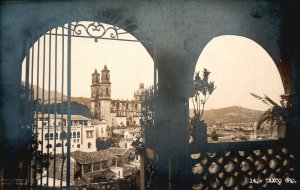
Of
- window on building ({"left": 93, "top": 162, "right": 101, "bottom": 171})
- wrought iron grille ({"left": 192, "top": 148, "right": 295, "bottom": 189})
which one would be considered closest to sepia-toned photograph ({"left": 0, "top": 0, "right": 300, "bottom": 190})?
wrought iron grille ({"left": 192, "top": 148, "right": 295, "bottom": 189})

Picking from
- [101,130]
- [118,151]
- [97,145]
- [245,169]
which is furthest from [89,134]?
[245,169]

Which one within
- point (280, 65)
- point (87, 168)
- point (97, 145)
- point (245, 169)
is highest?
point (280, 65)

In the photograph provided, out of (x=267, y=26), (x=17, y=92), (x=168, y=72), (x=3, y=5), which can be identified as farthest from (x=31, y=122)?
(x=267, y=26)

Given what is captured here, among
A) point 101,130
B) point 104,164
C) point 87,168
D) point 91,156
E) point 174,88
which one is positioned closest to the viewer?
point 174,88

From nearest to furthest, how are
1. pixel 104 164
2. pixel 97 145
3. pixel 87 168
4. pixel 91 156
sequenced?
pixel 87 168
pixel 91 156
pixel 97 145
pixel 104 164

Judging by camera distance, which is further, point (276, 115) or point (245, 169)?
point (276, 115)

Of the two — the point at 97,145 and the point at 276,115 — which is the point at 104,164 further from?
the point at 276,115

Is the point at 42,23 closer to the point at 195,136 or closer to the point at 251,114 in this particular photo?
the point at 195,136

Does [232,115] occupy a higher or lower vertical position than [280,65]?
lower

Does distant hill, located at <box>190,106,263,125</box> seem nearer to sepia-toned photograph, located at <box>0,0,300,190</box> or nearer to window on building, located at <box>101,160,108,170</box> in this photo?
sepia-toned photograph, located at <box>0,0,300,190</box>
